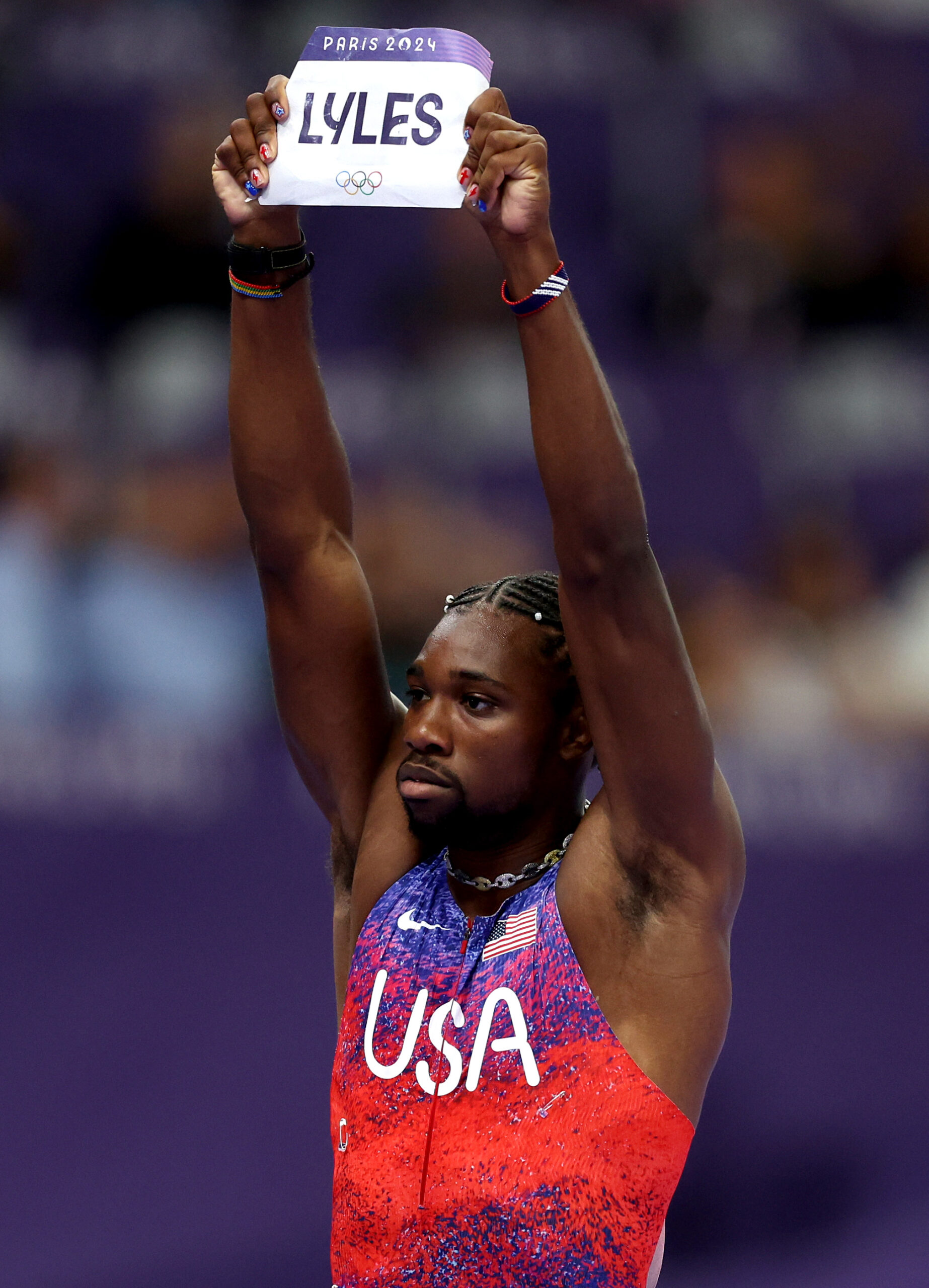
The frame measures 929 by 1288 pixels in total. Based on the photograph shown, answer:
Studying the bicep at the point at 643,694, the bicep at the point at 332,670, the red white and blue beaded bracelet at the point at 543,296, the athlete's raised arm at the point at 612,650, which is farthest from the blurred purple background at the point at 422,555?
the red white and blue beaded bracelet at the point at 543,296

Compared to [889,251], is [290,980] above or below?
below

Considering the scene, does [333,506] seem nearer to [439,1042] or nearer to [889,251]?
[439,1042]

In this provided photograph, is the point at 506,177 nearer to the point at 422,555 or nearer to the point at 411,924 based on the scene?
the point at 411,924

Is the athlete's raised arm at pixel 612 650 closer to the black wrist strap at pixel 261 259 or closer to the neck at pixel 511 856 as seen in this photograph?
the neck at pixel 511 856

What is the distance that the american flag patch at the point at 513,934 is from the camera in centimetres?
259

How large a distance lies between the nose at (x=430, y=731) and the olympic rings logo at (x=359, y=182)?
2.54 ft

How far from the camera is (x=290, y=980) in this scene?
4.62 metres

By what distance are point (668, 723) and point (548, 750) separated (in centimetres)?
32

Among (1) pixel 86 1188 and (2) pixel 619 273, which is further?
(2) pixel 619 273

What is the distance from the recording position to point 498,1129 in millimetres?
2494

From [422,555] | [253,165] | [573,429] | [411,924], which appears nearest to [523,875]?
[411,924]

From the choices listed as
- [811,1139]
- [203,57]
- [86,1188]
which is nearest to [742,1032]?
[811,1139]

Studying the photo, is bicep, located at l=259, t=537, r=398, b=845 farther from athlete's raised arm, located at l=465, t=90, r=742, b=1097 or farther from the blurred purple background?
the blurred purple background

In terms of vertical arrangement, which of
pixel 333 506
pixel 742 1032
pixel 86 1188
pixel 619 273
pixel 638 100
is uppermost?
pixel 333 506
